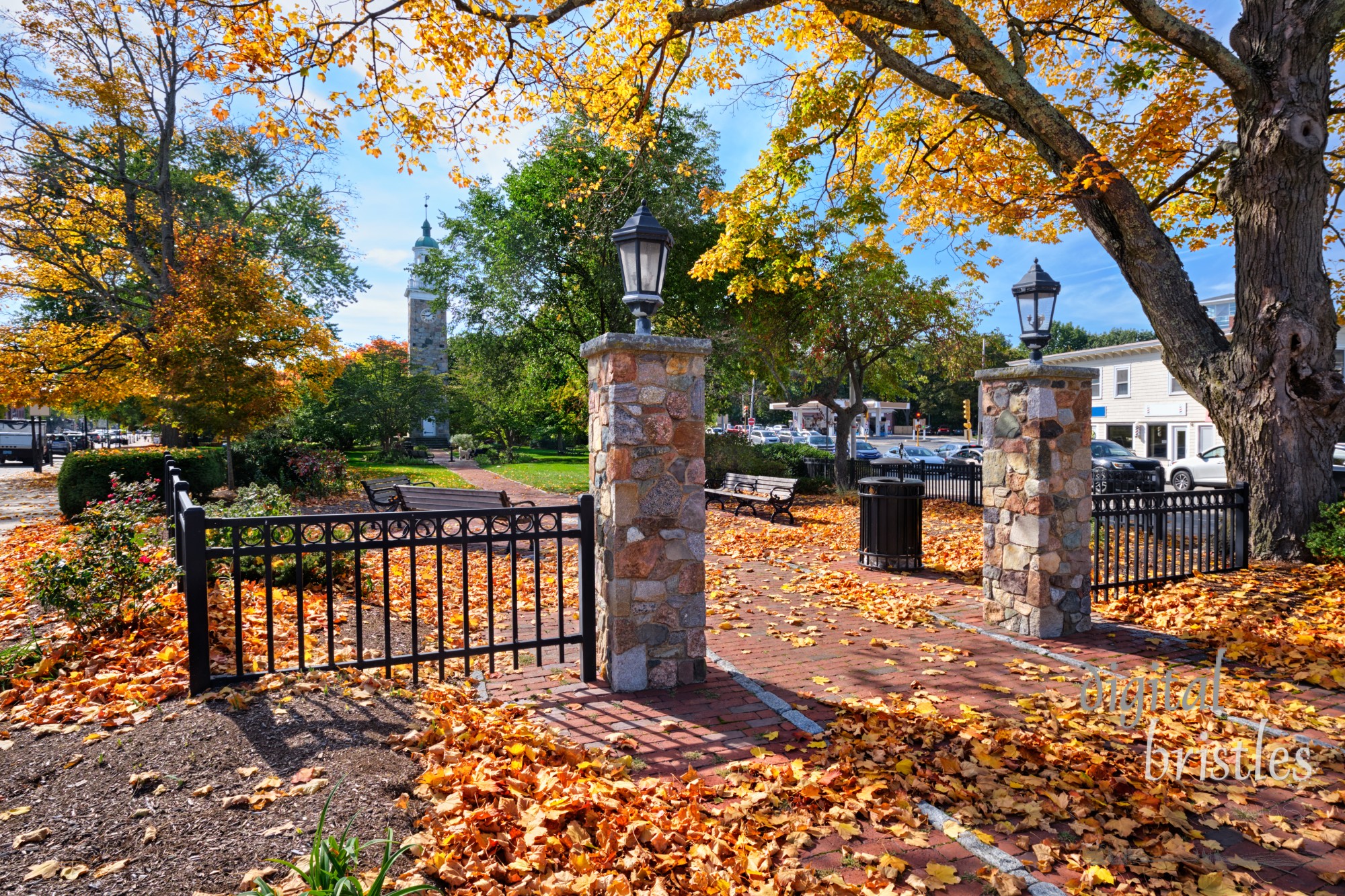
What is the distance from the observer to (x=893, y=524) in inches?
331

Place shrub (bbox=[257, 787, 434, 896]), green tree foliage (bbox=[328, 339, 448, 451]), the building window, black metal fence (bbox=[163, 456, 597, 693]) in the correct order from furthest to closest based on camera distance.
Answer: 1. the building window
2. green tree foliage (bbox=[328, 339, 448, 451])
3. black metal fence (bbox=[163, 456, 597, 693])
4. shrub (bbox=[257, 787, 434, 896])

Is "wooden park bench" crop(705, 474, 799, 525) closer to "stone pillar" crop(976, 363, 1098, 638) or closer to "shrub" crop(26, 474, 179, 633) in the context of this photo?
"stone pillar" crop(976, 363, 1098, 638)

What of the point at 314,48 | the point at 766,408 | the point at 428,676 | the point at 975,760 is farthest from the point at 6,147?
the point at 766,408

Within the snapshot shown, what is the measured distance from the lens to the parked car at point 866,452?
31.9 meters

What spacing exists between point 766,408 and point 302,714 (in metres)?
76.1

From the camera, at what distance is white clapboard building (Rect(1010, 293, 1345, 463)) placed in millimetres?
30141

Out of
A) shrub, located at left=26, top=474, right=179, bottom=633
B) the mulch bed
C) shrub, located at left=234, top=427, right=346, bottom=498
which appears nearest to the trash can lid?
the mulch bed

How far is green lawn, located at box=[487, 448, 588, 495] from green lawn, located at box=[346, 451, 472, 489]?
2.01 metres

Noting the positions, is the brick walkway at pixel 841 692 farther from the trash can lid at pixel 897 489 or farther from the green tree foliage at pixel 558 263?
the green tree foliage at pixel 558 263

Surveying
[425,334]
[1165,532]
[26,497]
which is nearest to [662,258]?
[1165,532]

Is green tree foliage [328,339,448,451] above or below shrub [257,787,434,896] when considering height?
above

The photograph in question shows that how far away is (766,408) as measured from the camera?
257 feet

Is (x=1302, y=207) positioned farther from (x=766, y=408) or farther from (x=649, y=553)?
(x=766, y=408)

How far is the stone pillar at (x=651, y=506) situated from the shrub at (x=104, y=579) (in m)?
3.07
